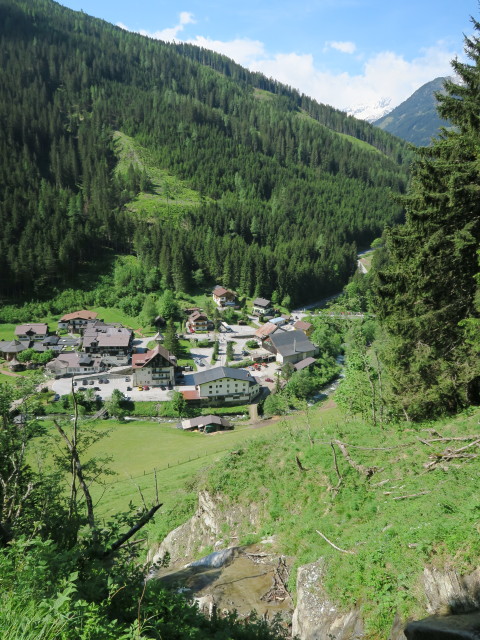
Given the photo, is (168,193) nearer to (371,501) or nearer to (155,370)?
(155,370)

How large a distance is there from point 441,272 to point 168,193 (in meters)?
137

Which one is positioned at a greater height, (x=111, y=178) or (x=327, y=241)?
(x=111, y=178)

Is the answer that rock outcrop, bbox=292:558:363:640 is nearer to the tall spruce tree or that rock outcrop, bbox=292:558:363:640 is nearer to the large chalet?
the tall spruce tree

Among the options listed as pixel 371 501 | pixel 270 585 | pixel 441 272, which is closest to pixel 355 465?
pixel 371 501

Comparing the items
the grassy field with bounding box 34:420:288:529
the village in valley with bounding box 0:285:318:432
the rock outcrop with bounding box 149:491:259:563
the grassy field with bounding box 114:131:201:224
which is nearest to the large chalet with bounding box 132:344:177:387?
the village in valley with bounding box 0:285:318:432

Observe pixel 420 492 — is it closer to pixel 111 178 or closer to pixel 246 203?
pixel 246 203

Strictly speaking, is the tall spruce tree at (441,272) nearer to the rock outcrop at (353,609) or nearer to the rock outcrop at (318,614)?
the rock outcrop at (353,609)

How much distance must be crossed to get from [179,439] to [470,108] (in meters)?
42.1

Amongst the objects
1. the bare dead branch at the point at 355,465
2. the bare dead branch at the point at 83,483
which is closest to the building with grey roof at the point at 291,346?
the bare dead branch at the point at 355,465

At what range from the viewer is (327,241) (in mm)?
123875

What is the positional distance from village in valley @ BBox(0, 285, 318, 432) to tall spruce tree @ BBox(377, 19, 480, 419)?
123 ft

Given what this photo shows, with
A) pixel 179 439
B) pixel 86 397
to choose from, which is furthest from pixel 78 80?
pixel 179 439

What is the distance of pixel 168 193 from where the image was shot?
13650 cm

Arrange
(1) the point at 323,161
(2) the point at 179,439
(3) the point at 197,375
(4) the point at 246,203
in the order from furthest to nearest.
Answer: (1) the point at 323,161
(4) the point at 246,203
(3) the point at 197,375
(2) the point at 179,439
